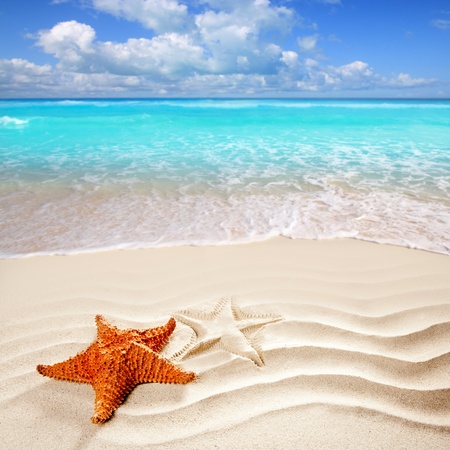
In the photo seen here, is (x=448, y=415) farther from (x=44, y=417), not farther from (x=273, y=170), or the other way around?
(x=273, y=170)

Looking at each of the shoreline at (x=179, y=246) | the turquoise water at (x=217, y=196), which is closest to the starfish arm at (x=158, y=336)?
the shoreline at (x=179, y=246)

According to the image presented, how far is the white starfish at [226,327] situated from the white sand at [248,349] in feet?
0.04

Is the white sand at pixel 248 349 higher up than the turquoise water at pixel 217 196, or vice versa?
the white sand at pixel 248 349

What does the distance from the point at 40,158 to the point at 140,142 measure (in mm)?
5016

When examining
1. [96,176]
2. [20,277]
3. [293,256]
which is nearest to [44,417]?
[20,277]

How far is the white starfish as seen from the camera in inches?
106

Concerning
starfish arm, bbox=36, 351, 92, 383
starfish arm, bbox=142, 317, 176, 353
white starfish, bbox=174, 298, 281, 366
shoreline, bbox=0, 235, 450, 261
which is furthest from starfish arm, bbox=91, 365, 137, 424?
shoreline, bbox=0, 235, 450, 261

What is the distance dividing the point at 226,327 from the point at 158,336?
21.2 inches

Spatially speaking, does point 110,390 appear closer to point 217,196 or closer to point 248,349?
point 248,349

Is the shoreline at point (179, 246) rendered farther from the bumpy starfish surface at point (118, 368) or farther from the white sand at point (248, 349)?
the bumpy starfish surface at point (118, 368)

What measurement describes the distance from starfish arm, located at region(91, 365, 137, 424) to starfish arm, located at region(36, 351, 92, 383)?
0.10m

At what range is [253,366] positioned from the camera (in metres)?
2.63

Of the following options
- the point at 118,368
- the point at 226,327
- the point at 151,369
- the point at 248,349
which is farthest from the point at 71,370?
the point at 248,349

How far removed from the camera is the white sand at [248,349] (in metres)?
2.18
